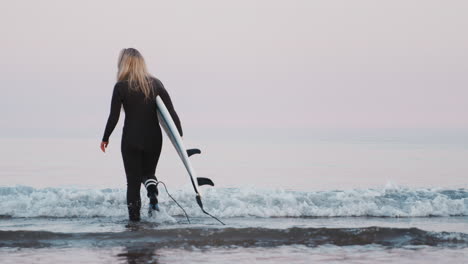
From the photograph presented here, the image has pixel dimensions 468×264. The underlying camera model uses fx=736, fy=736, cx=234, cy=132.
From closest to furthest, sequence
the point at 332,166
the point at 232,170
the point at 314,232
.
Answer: the point at 314,232, the point at 232,170, the point at 332,166

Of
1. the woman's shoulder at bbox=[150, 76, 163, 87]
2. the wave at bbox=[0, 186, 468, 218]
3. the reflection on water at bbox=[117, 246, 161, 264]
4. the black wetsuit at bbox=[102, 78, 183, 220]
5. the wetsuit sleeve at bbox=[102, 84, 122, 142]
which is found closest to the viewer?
the reflection on water at bbox=[117, 246, 161, 264]

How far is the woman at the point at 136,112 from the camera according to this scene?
26.0ft

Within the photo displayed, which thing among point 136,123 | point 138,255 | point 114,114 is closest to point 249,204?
point 136,123

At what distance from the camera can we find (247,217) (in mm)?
9539

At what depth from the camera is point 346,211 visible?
991cm

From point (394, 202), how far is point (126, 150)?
4311mm

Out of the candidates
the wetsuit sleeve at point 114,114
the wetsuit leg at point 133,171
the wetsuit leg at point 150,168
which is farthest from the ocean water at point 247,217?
the wetsuit sleeve at point 114,114

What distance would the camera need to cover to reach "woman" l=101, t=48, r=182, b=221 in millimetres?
7918

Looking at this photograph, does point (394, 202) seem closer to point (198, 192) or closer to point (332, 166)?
point (198, 192)

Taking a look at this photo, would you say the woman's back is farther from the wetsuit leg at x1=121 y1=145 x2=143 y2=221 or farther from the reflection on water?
the reflection on water

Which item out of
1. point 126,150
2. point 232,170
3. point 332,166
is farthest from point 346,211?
point 332,166

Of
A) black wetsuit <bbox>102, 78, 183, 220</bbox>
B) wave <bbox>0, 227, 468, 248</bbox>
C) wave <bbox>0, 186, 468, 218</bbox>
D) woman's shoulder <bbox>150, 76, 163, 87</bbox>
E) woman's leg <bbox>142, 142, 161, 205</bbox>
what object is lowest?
wave <bbox>0, 227, 468, 248</bbox>

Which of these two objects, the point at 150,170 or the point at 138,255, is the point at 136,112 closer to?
the point at 150,170

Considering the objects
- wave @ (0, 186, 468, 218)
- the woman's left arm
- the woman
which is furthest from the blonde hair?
wave @ (0, 186, 468, 218)
